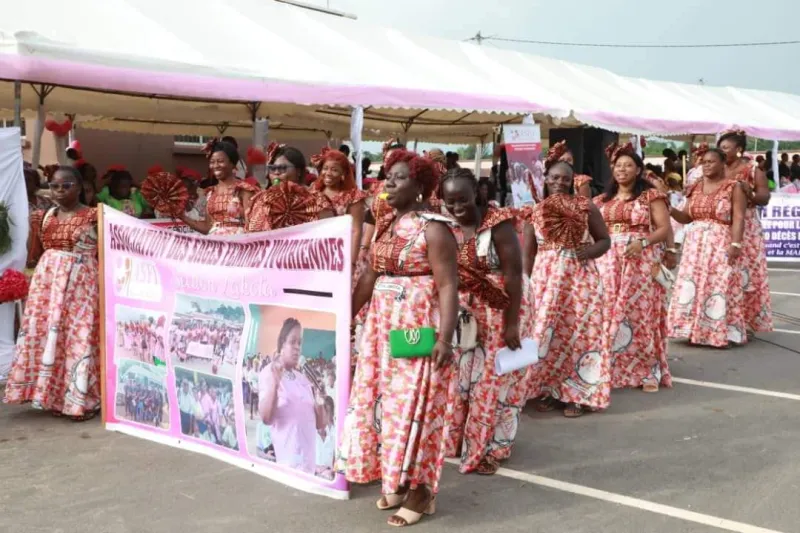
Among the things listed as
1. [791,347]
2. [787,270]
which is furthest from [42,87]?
[787,270]

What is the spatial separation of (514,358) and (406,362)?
0.75 m

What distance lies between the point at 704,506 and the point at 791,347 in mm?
4773

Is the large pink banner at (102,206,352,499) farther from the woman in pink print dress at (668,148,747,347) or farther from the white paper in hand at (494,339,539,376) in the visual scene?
the woman in pink print dress at (668,148,747,347)

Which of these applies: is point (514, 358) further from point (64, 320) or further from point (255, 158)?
point (255, 158)

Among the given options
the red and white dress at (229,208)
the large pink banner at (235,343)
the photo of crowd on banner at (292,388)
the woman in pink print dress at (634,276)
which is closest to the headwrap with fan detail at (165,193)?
the red and white dress at (229,208)

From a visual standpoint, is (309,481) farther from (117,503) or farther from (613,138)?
(613,138)

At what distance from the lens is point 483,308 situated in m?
4.45

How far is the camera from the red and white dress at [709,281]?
8.02 m

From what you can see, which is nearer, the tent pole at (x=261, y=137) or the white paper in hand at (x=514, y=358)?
the white paper in hand at (x=514, y=358)

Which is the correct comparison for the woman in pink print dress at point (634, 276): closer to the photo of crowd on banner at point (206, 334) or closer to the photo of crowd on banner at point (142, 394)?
the photo of crowd on banner at point (206, 334)

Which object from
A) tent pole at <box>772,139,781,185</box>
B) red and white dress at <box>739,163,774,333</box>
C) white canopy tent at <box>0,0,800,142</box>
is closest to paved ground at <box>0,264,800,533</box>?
red and white dress at <box>739,163,774,333</box>

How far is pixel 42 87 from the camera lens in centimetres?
1045

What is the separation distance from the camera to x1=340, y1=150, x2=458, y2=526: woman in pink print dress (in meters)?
3.75

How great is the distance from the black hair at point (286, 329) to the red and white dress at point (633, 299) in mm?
3049
